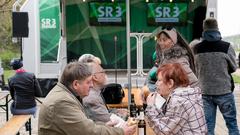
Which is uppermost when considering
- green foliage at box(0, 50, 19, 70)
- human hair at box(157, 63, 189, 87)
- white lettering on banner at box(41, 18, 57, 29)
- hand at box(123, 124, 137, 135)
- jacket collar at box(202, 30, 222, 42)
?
white lettering on banner at box(41, 18, 57, 29)

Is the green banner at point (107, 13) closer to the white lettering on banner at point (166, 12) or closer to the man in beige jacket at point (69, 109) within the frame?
the white lettering on banner at point (166, 12)

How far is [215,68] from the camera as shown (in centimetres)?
540

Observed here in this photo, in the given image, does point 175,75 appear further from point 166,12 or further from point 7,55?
point 7,55

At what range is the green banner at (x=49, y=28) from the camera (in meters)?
12.4

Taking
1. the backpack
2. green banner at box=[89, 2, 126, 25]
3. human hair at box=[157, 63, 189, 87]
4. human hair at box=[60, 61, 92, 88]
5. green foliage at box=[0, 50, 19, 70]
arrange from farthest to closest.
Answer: green foliage at box=[0, 50, 19, 70]
green banner at box=[89, 2, 126, 25]
the backpack
human hair at box=[157, 63, 189, 87]
human hair at box=[60, 61, 92, 88]

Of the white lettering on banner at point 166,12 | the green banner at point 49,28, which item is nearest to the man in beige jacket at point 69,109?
the white lettering on banner at point 166,12

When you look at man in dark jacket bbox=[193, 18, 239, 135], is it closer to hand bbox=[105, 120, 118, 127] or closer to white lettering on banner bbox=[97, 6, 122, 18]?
hand bbox=[105, 120, 118, 127]

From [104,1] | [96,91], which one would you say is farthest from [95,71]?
[104,1]

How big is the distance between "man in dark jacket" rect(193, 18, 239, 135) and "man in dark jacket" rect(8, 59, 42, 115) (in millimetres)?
2933

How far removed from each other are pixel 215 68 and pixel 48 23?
7.80 m

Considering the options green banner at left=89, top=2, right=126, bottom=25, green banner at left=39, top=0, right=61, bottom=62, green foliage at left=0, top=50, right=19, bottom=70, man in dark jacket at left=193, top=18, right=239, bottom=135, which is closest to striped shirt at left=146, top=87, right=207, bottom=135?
man in dark jacket at left=193, top=18, right=239, bottom=135

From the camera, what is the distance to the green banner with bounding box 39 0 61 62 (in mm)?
12445

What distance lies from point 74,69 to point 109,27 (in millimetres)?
5918

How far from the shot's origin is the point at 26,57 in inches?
494
